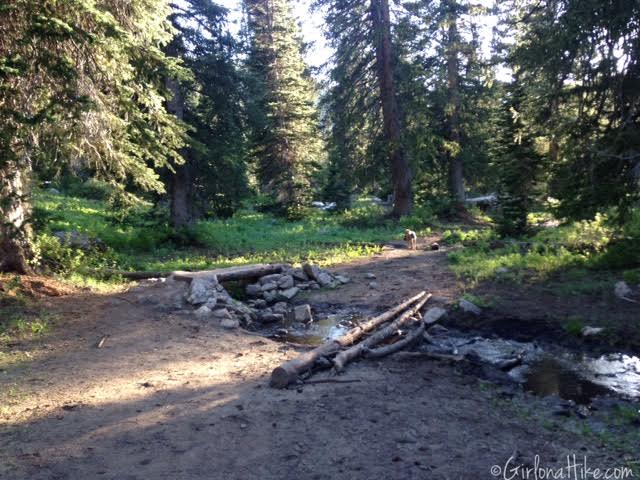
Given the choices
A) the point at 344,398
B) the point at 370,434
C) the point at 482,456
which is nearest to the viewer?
the point at 482,456

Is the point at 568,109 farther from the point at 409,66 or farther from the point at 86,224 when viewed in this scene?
the point at 86,224

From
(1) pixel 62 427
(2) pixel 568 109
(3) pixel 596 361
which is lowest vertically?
(3) pixel 596 361

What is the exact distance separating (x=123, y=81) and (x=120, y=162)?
1830mm

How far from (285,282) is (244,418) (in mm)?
7118

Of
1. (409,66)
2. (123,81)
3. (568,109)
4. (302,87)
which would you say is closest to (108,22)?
(123,81)

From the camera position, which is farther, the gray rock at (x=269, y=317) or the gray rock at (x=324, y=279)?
the gray rock at (x=324, y=279)

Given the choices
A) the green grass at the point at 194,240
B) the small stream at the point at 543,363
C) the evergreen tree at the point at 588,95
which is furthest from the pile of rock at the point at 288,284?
the evergreen tree at the point at 588,95

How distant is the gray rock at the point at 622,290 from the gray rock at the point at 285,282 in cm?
701

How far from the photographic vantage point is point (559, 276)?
36.9 ft

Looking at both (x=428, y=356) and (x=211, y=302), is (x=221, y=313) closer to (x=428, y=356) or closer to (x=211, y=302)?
(x=211, y=302)

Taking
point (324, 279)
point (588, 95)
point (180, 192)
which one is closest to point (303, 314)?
point (324, 279)

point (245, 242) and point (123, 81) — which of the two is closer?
point (123, 81)

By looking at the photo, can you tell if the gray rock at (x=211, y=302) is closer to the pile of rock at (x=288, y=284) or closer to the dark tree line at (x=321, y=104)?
the pile of rock at (x=288, y=284)

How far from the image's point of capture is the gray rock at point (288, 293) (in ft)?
39.5
